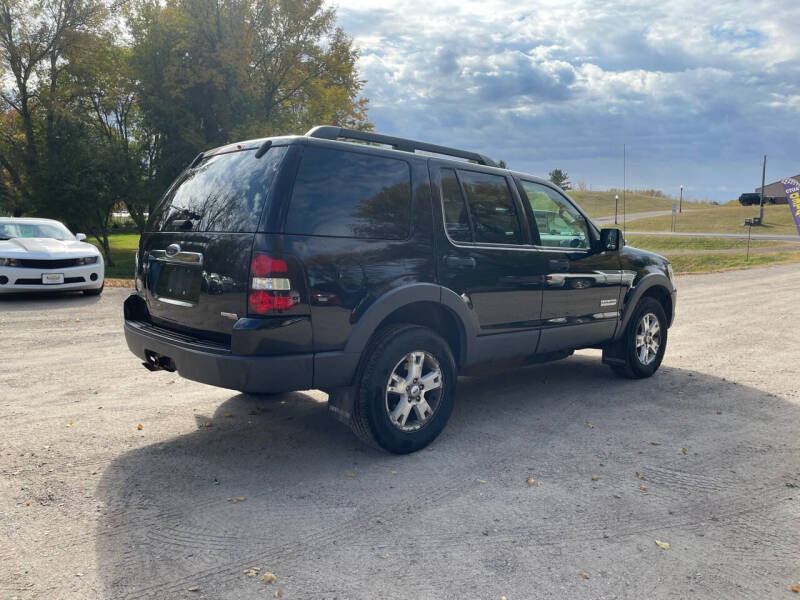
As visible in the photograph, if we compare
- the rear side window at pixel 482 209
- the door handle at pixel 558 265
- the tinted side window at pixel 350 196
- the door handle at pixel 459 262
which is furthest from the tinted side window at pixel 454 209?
the door handle at pixel 558 265

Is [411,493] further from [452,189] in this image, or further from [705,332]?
[705,332]

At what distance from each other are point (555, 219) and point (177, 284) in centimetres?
325

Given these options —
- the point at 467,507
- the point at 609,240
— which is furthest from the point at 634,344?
the point at 467,507

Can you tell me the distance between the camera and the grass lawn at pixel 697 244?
120ft

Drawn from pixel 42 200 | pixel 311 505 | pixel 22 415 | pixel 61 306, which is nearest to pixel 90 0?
pixel 42 200

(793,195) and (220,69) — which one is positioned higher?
(220,69)

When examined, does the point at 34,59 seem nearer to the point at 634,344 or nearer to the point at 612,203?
the point at 634,344

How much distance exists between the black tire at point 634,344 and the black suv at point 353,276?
1.25m

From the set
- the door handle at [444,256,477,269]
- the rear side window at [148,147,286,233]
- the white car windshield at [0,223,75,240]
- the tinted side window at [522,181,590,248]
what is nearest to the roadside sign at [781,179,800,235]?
the tinted side window at [522,181,590,248]

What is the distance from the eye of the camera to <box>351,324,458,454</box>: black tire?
160 inches

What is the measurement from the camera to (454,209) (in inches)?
185

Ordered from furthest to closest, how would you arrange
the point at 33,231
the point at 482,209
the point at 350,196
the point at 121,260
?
the point at 121,260 → the point at 33,231 → the point at 482,209 → the point at 350,196

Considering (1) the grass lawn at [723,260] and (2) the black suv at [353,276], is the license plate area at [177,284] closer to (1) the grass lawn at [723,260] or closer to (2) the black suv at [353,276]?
(2) the black suv at [353,276]

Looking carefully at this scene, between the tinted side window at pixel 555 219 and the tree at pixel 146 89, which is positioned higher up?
the tree at pixel 146 89
